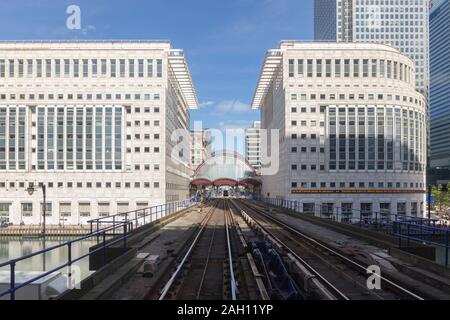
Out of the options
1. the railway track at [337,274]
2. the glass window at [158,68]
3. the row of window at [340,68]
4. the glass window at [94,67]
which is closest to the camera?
the railway track at [337,274]

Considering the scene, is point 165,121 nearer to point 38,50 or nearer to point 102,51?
point 102,51

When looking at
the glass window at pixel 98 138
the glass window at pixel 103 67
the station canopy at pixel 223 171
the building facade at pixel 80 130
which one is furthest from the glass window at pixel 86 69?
the station canopy at pixel 223 171

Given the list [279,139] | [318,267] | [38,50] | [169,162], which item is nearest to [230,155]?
[279,139]

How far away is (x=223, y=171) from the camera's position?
4700 inches

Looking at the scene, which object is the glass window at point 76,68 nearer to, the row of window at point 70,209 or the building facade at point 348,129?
the row of window at point 70,209

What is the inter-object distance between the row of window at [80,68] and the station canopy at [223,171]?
173 ft

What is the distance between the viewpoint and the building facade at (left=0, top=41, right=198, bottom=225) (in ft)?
219

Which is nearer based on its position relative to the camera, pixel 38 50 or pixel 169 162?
pixel 38 50

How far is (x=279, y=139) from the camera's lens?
82125mm

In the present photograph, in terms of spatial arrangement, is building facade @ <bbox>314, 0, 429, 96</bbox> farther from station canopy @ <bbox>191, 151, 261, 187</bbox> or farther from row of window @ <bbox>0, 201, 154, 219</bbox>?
row of window @ <bbox>0, 201, 154, 219</bbox>

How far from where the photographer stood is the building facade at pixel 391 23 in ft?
512

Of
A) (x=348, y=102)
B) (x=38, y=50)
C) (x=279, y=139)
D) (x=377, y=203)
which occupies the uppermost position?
(x=38, y=50)

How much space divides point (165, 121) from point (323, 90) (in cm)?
3043

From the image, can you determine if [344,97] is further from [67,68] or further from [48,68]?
[48,68]
